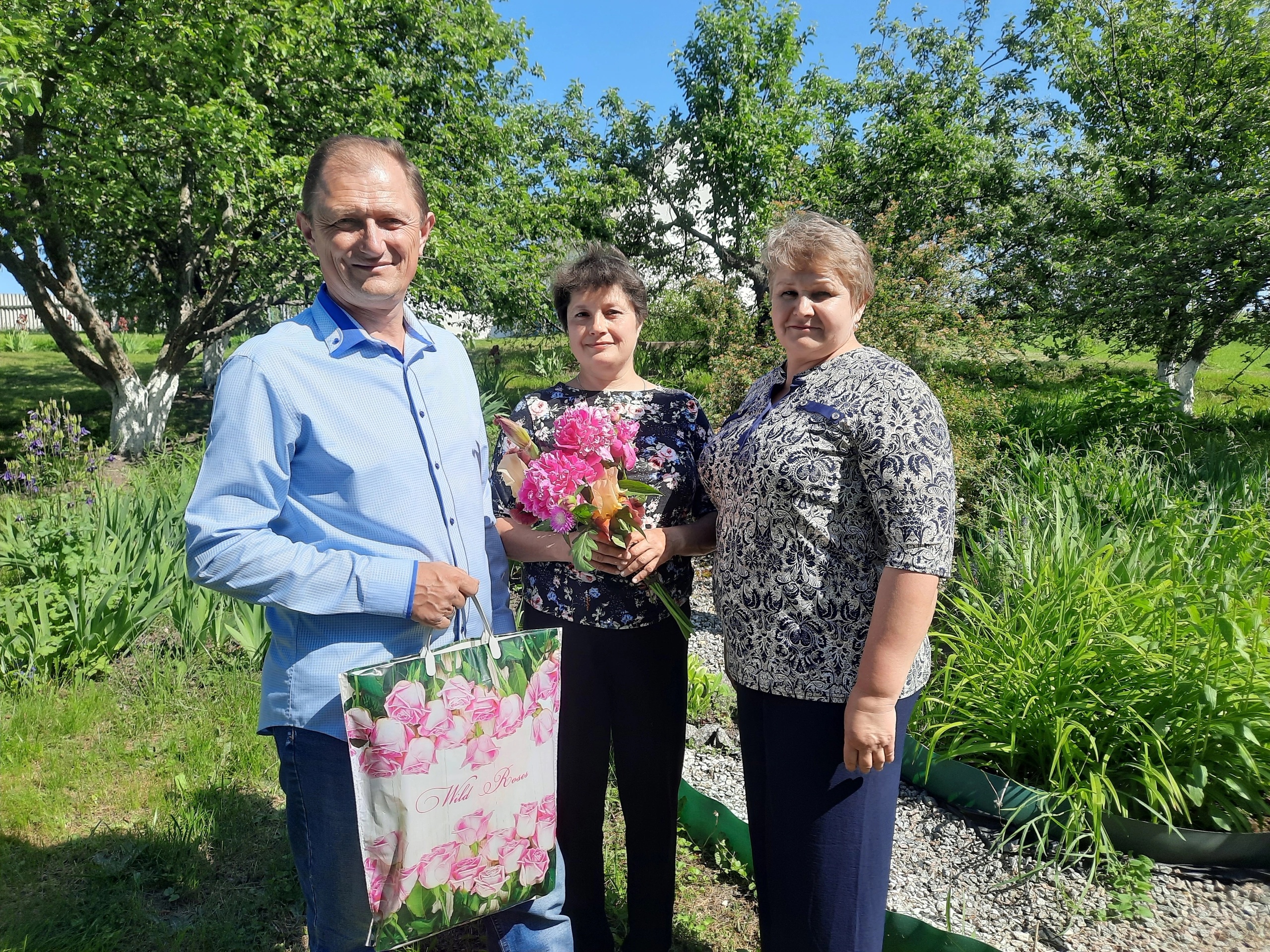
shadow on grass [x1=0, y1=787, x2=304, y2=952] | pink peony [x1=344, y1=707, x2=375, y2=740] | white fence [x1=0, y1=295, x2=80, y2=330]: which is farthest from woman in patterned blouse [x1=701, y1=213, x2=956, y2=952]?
white fence [x1=0, y1=295, x2=80, y2=330]

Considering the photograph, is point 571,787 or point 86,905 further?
point 86,905

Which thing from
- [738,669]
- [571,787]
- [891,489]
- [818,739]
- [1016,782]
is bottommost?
[1016,782]

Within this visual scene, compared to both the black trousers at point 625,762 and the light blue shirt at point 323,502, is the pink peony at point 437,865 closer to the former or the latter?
the light blue shirt at point 323,502

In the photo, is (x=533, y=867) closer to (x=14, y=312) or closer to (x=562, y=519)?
(x=562, y=519)

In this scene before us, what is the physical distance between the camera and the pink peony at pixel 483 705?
1439 millimetres

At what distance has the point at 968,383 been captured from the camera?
735cm

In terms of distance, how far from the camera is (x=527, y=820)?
1.56 metres

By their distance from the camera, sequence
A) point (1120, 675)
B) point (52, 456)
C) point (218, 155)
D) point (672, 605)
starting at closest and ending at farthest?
point (672, 605), point (1120, 675), point (52, 456), point (218, 155)

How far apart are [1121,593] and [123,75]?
1043cm

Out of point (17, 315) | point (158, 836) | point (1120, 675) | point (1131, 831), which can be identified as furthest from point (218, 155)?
point (17, 315)

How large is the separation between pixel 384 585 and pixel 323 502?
0.21m

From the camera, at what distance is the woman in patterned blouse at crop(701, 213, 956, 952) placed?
1.44 meters

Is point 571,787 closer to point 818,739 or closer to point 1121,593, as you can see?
point 818,739

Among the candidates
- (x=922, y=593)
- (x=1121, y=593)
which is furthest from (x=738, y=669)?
(x=1121, y=593)
